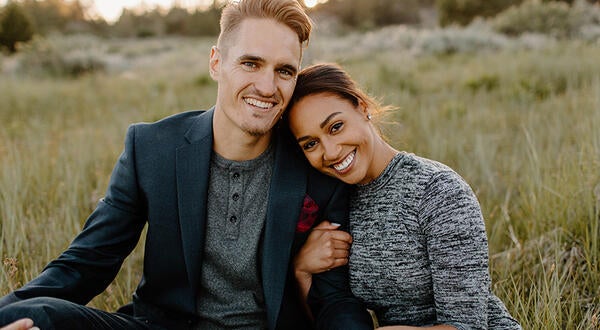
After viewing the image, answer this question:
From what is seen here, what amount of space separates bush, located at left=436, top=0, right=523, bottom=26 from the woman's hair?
23154 millimetres

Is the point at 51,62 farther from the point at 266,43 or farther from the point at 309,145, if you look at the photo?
the point at 309,145

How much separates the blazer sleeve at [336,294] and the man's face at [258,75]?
0.48 m

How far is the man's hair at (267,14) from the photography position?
2461 mm

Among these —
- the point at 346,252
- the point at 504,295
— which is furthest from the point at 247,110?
the point at 504,295

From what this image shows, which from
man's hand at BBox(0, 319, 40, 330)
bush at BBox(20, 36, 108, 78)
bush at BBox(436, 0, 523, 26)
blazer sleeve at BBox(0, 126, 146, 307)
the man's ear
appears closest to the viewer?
man's hand at BBox(0, 319, 40, 330)

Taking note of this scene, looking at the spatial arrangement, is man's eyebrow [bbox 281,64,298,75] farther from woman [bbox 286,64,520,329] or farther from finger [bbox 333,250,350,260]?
finger [bbox 333,250,350,260]

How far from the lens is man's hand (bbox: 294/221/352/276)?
7.89 ft

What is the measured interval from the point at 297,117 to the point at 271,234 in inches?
21.4

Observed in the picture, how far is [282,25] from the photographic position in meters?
2.47

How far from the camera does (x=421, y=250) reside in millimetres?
2223

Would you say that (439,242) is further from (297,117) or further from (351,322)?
(297,117)

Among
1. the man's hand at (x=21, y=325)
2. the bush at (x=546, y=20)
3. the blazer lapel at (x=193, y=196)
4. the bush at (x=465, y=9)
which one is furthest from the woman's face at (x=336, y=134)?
the bush at (x=465, y=9)

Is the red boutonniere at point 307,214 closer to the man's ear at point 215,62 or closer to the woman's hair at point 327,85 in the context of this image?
the woman's hair at point 327,85

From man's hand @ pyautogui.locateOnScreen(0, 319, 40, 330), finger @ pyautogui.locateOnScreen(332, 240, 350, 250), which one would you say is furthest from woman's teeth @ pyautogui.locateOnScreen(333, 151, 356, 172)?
man's hand @ pyautogui.locateOnScreen(0, 319, 40, 330)
